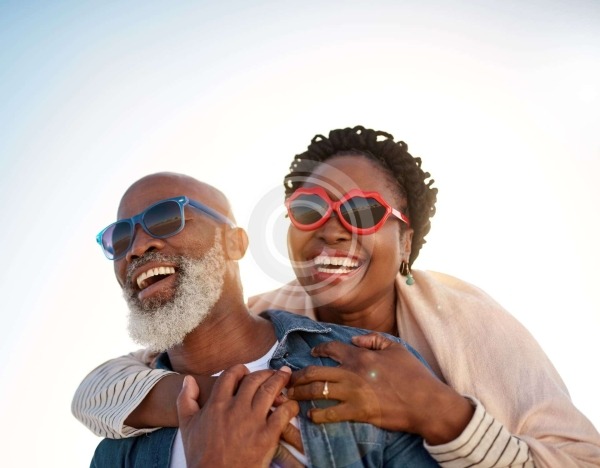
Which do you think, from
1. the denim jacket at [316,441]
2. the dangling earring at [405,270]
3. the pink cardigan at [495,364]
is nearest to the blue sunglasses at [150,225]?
the denim jacket at [316,441]

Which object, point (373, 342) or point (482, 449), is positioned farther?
point (373, 342)

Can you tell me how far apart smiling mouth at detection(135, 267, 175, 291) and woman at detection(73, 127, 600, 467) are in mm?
476

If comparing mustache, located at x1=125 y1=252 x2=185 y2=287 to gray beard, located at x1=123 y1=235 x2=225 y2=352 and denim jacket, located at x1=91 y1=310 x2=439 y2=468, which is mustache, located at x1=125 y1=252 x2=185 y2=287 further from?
denim jacket, located at x1=91 y1=310 x2=439 y2=468

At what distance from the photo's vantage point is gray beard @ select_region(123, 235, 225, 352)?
3.32 m

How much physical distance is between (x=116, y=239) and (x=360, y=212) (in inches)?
61.1

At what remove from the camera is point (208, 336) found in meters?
3.46

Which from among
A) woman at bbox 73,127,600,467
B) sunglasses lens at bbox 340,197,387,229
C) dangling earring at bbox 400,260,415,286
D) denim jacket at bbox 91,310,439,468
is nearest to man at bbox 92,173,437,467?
denim jacket at bbox 91,310,439,468

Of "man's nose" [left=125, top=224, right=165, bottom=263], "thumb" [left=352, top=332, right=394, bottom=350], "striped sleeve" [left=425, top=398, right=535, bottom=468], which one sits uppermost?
"man's nose" [left=125, top=224, right=165, bottom=263]

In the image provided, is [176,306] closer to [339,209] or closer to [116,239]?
[116,239]

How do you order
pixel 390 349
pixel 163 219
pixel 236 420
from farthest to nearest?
1. pixel 163 219
2. pixel 390 349
3. pixel 236 420

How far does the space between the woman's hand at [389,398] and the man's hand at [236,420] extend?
14cm

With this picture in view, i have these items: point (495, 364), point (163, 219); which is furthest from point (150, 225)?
point (495, 364)

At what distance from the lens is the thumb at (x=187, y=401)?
263cm

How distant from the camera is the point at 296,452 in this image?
2.66m
